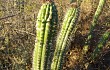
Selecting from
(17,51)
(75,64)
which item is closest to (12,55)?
(17,51)

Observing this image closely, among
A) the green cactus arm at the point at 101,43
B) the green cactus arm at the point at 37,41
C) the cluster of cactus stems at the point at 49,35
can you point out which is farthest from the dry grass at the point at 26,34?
the green cactus arm at the point at 37,41

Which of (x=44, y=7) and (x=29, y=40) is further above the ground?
(x=44, y=7)

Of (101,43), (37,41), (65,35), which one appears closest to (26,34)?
(101,43)

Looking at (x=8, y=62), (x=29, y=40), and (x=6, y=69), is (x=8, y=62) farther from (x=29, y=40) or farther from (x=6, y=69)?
(x=29, y=40)

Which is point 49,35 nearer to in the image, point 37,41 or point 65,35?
point 37,41

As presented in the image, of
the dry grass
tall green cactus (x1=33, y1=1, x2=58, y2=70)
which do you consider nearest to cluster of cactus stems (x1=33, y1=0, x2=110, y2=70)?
tall green cactus (x1=33, y1=1, x2=58, y2=70)

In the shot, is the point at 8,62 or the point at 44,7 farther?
the point at 8,62

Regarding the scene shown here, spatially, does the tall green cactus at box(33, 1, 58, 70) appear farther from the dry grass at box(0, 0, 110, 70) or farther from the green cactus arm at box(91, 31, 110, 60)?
the green cactus arm at box(91, 31, 110, 60)
